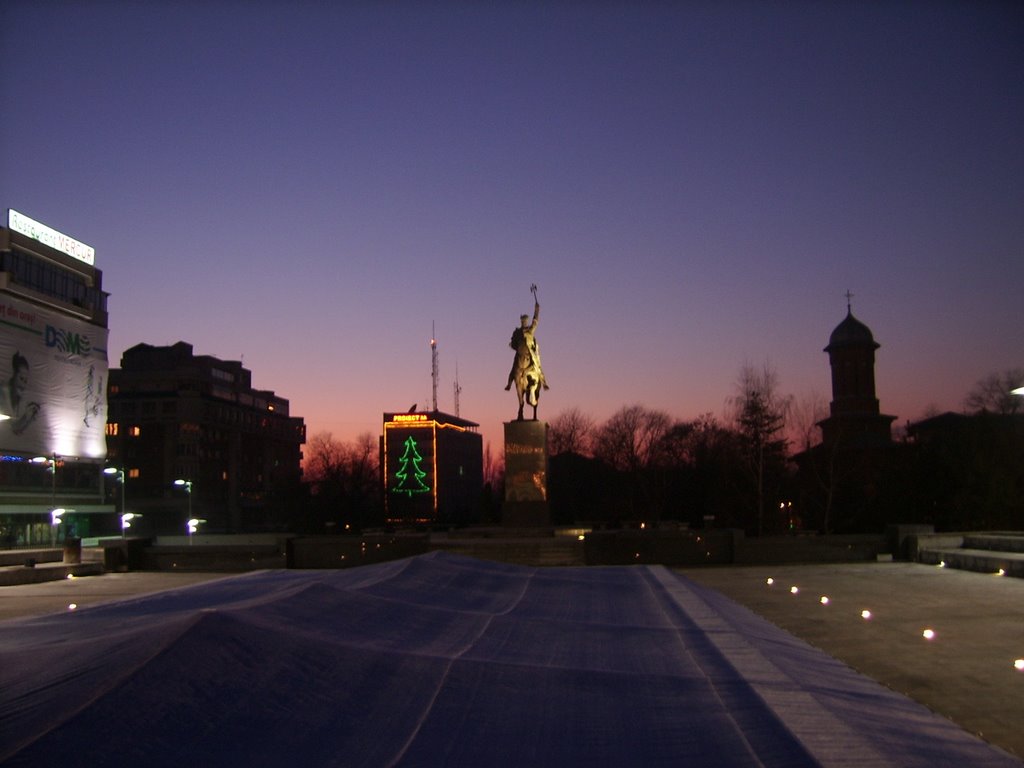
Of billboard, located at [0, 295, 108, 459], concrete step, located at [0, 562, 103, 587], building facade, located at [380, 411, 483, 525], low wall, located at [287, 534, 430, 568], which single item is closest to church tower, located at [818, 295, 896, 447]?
building facade, located at [380, 411, 483, 525]

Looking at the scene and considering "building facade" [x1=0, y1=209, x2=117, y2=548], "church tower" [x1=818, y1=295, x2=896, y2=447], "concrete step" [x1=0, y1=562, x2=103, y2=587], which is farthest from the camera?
"church tower" [x1=818, y1=295, x2=896, y2=447]

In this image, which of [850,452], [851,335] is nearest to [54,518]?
[850,452]

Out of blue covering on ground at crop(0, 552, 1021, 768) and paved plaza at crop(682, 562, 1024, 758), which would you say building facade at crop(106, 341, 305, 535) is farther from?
blue covering on ground at crop(0, 552, 1021, 768)

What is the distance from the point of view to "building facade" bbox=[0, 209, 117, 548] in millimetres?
47312

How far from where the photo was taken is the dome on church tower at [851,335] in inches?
3059

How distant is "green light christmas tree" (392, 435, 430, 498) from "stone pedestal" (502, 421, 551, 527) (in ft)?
168

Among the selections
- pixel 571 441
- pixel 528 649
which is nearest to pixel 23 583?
pixel 528 649

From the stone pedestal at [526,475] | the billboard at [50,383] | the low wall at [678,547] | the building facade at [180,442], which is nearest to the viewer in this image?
the low wall at [678,547]

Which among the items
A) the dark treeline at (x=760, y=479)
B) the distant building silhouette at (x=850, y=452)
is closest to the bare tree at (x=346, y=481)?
the dark treeline at (x=760, y=479)

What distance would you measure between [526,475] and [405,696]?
79.0 feet

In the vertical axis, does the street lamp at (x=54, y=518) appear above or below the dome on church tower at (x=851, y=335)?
below

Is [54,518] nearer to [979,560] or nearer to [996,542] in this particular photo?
[979,560]

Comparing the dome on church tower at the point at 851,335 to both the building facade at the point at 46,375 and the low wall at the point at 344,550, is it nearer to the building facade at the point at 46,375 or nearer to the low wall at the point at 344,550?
the building facade at the point at 46,375

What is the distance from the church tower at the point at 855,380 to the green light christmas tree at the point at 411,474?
33650mm
